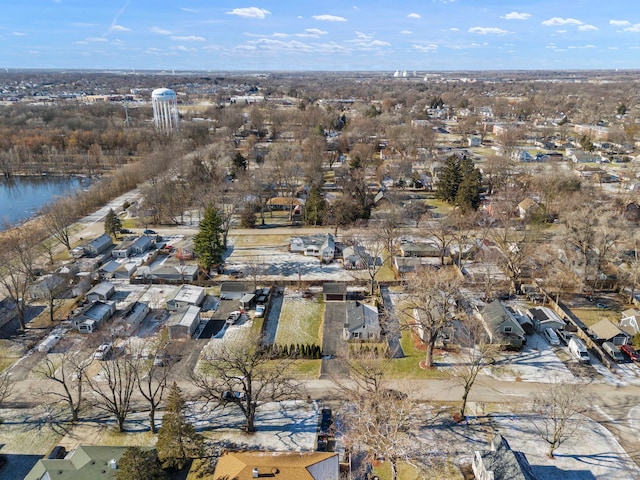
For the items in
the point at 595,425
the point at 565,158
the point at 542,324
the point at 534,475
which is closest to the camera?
the point at 534,475

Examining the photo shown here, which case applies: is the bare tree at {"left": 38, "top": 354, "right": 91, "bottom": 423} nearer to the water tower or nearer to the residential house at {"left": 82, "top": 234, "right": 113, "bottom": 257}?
the residential house at {"left": 82, "top": 234, "right": 113, "bottom": 257}

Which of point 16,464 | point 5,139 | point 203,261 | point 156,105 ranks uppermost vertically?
point 156,105

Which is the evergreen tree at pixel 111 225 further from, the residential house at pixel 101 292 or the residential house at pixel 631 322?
the residential house at pixel 631 322

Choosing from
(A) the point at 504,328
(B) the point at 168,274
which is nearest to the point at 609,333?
(A) the point at 504,328

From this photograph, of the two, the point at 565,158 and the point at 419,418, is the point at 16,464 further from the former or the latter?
the point at 565,158

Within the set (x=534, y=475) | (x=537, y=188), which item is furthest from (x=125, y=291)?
(x=537, y=188)

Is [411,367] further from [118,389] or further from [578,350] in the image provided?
[118,389]

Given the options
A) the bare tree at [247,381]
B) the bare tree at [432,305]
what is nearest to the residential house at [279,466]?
the bare tree at [247,381]
